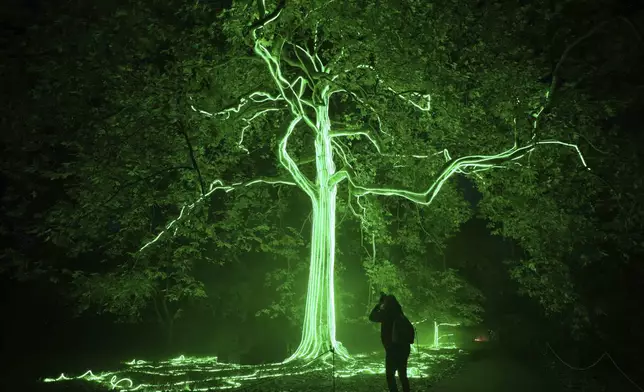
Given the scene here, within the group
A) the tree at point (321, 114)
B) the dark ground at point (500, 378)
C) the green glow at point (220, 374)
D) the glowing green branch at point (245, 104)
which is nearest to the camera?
the dark ground at point (500, 378)

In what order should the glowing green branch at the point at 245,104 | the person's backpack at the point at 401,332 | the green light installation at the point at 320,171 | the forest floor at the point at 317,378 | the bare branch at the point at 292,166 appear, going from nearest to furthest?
1. the person's backpack at the point at 401,332
2. the forest floor at the point at 317,378
3. the green light installation at the point at 320,171
4. the glowing green branch at the point at 245,104
5. the bare branch at the point at 292,166

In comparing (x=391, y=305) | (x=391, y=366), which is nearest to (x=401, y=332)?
(x=391, y=305)

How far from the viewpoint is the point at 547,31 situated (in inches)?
559

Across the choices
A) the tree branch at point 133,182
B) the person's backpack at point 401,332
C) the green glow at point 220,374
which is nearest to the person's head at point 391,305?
the person's backpack at point 401,332

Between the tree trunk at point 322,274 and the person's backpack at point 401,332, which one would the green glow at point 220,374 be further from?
the person's backpack at point 401,332

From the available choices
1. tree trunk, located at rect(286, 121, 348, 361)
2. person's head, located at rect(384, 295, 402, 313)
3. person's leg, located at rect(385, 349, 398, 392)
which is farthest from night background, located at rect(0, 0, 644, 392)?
person's head, located at rect(384, 295, 402, 313)

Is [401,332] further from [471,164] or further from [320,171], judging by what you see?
[320,171]

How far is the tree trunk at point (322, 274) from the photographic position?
1584 cm

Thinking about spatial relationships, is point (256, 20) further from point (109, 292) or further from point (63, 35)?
point (109, 292)

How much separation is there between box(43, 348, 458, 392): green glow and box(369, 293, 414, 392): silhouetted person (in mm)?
2362

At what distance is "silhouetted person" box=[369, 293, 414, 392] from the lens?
9812 millimetres

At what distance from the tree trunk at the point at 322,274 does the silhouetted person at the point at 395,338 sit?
5.82m

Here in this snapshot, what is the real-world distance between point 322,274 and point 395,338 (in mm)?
6452

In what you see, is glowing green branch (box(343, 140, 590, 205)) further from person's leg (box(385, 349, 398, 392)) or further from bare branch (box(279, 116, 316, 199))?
person's leg (box(385, 349, 398, 392))
